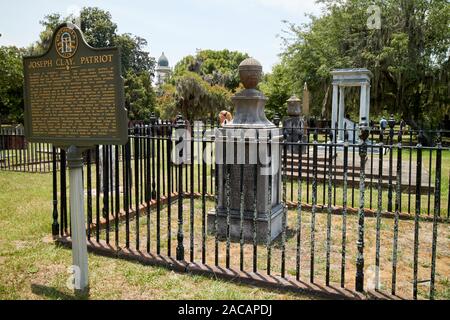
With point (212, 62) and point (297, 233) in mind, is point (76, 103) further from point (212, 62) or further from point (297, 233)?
point (212, 62)

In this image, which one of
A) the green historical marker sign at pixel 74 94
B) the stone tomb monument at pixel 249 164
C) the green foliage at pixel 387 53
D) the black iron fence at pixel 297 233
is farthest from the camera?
the green foliage at pixel 387 53

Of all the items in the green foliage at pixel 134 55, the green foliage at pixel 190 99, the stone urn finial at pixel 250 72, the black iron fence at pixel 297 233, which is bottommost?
the black iron fence at pixel 297 233

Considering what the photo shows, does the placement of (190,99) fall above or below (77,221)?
above

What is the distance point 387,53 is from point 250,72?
17.6 meters

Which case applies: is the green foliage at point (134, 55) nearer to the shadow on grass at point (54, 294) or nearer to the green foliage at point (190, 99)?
the green foliage at point (190, 99)

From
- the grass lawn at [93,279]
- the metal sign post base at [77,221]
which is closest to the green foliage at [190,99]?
the grass lawn at [93,279]

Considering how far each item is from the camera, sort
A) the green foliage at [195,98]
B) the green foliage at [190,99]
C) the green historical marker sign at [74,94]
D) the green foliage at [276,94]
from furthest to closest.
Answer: the green foliage at [276,94], the green foliage at [195,98], the green foliage at [190,99], the green historical marker sign at [74,94]

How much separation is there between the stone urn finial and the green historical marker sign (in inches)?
101

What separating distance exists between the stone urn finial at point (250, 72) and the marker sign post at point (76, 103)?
2564 millimetres

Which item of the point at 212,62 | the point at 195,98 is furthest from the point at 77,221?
the point at 212,62

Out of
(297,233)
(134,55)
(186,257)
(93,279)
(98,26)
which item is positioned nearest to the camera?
(93,279)

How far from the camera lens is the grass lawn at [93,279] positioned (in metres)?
3.96

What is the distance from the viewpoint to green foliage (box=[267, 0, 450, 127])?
2094 cm

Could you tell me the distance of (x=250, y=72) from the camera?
5.86 m
